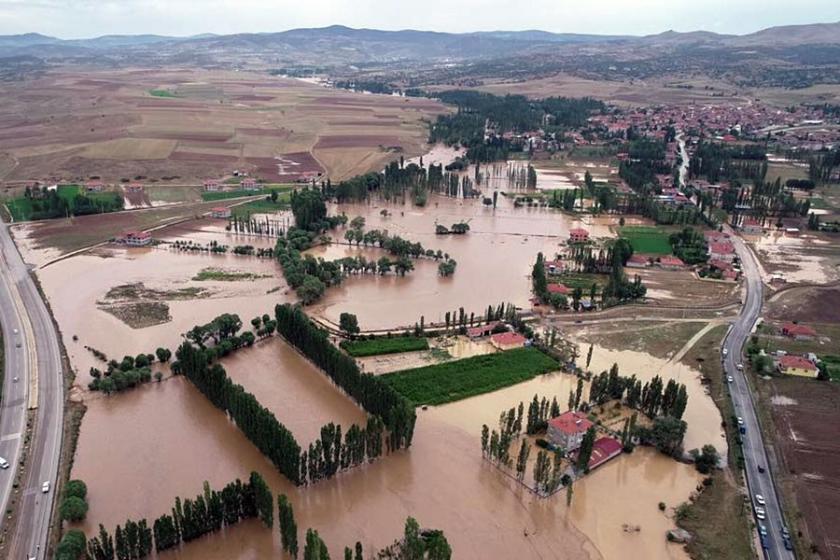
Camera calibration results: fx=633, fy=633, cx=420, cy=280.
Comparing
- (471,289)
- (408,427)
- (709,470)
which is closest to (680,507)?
(709,470)

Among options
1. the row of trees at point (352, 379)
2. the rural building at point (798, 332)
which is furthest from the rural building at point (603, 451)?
the rural building at point (798, 332)

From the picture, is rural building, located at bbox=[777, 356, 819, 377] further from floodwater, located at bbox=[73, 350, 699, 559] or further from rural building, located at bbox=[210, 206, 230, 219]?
rural building, located at bbox=[210, 206, 230, 219]

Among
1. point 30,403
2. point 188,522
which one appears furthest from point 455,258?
point 188,522

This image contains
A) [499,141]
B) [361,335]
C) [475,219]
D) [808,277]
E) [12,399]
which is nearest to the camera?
[12,399]

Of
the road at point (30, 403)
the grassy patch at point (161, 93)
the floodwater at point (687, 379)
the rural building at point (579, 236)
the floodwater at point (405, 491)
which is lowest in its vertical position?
the floodwater at point (405, 491)

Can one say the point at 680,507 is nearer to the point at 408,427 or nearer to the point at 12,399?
the point at 408,427

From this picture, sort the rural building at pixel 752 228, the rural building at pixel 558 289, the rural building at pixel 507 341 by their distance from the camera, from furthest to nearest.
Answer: the rural building at pixel 752 228
the rural building at pixel 558 289
the rural building at pixel 507 341

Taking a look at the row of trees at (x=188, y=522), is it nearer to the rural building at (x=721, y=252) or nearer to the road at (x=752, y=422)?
the road at (x=752, y=422)
